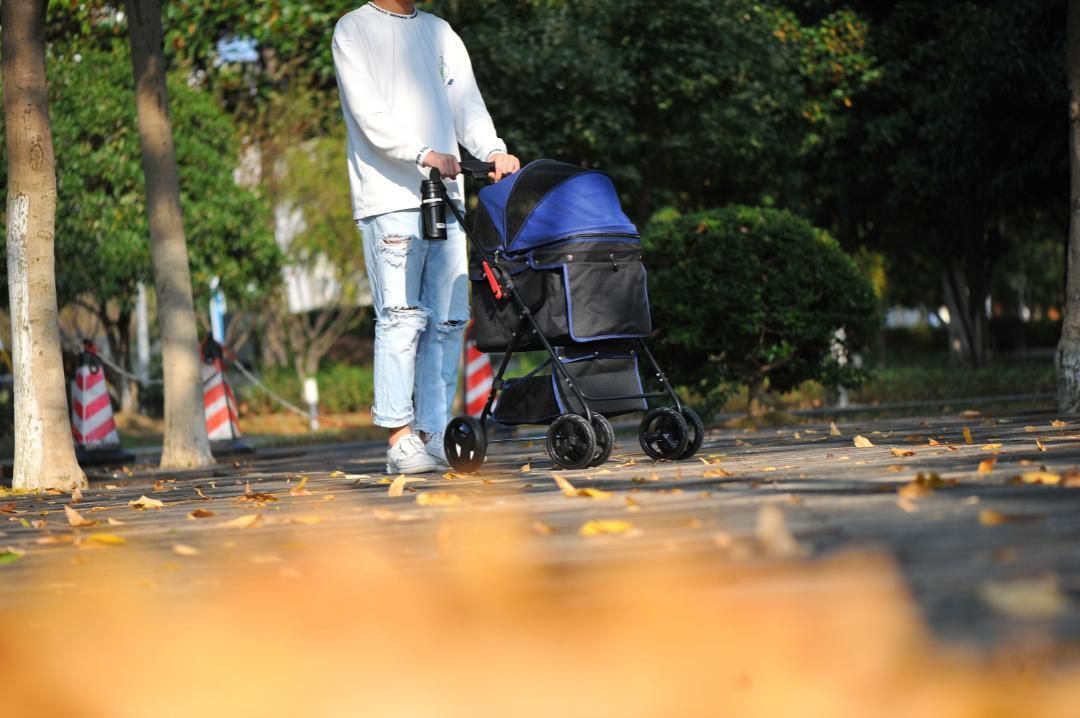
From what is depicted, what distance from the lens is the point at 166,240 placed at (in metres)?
13.3

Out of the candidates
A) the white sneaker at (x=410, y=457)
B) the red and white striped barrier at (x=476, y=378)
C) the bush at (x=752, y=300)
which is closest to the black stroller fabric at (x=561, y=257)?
the white sneaker at (x=410, y=457)

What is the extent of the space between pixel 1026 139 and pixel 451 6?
27.1 ft

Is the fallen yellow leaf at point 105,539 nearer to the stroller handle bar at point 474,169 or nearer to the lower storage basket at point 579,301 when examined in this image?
the lower storage basket at point 579,301

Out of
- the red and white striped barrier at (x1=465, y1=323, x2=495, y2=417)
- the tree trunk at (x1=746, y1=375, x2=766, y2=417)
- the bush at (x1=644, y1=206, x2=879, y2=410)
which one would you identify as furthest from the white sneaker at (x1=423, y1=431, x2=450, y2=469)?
the red and white striped barrier at (x1=465, y1=323, x2=495, y2=417)

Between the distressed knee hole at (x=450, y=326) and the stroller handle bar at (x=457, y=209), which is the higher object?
the stroller handle bar at (x=457, y=209)

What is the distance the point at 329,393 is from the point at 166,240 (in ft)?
52.3

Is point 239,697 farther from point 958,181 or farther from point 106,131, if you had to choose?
point 958,181

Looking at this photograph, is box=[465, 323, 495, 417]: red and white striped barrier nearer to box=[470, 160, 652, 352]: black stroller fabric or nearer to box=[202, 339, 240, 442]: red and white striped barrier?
box=[202, 339, 240, 442]: red and white striped barrier

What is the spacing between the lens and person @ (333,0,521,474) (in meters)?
7.97

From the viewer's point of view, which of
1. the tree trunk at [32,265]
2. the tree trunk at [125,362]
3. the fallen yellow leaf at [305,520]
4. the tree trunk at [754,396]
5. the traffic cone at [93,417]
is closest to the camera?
the fallen yellow leaf at [305,520]

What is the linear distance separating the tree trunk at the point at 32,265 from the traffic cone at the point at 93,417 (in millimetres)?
5498

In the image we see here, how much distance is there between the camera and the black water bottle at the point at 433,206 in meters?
7.70

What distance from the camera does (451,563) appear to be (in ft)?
13.6

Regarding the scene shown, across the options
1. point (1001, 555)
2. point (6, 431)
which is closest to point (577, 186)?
point (1001, 555)
